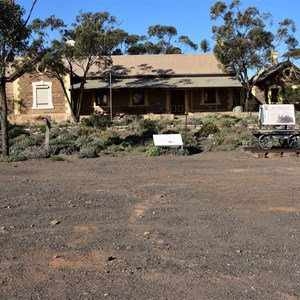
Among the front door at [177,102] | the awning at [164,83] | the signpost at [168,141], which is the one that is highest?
the awning at [164,83]

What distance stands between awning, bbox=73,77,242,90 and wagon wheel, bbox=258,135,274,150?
1711 cm

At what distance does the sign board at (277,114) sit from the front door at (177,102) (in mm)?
18663

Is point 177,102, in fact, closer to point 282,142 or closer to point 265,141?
point 282,142

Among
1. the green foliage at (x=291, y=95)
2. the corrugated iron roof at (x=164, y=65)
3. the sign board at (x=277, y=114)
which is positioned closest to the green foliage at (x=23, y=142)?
the sign board at (x=277, y=114)

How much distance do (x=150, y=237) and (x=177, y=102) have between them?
3093 cm

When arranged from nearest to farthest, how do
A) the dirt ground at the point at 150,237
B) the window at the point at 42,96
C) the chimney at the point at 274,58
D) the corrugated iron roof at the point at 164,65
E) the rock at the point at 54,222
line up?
the dirt ground at the point at 150,237 < the rock at the point at 54,222 < the window at the point at 42,96 < the corrugated iron roof at the point at 164,65 < the chimney at the point at 274,58

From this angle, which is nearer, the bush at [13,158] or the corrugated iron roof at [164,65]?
the bush at [13,158]

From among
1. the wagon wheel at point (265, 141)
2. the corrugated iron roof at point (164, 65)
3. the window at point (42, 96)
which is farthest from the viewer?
the corrugated iron roof at point (164, 65)

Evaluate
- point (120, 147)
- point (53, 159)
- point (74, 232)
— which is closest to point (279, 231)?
point (74, 232)

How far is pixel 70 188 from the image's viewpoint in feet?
33.3

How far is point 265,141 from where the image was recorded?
1773 cm

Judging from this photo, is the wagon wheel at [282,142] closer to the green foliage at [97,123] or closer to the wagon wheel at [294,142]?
the wagon wheel at [294,142]

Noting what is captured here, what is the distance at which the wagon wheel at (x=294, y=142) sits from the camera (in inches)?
696

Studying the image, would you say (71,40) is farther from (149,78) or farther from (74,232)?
(74,232)
